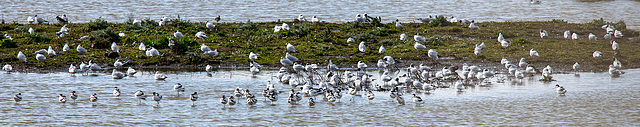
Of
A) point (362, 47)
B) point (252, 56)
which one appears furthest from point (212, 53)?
point (362, 47)

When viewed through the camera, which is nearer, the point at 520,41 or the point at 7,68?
the point at 7,68

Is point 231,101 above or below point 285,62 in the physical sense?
below

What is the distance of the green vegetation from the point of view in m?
19.9

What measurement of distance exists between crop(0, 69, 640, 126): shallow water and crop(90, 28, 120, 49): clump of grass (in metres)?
5.26

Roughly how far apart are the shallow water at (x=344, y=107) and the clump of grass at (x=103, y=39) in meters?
5.26

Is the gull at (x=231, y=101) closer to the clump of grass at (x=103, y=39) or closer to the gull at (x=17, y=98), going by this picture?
the gull at (x=17, y=98)

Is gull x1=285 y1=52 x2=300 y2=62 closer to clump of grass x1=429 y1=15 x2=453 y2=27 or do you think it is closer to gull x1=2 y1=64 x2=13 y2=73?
gull x1=2 y1=64 x2=13 y2=73


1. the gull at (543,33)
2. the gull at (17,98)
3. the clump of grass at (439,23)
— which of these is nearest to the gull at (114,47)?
the gull at (17,98)

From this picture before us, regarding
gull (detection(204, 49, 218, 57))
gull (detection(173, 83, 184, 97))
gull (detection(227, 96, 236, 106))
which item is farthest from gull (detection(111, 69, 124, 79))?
gull (detection(227, 96, 236, 106))

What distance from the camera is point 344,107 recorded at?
13.1 meters

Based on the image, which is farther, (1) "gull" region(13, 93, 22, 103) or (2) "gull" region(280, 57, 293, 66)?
(2) "gull" region(280, 57, 293, 66)

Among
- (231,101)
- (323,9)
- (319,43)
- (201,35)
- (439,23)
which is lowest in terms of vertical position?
(231,101)

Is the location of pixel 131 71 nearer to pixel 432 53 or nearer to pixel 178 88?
pixel 178 88

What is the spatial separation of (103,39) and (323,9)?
18179 mm
